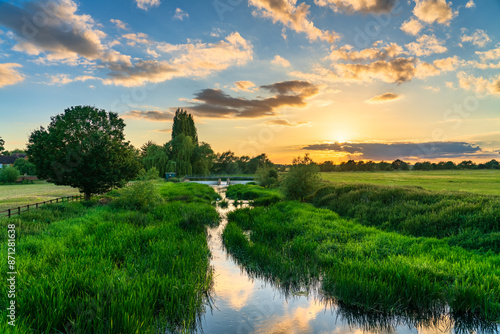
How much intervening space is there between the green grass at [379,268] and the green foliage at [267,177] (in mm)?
38684

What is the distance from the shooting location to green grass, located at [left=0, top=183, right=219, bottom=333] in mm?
5332

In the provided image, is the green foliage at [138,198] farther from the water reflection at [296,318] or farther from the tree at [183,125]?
the tree at [183,125]

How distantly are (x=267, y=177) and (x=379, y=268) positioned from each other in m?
46.3

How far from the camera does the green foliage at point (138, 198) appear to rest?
72.4 ft

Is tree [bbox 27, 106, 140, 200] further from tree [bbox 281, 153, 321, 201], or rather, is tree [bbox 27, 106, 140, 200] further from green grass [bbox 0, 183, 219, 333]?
tree [bbox 281, 153, 321, 201]

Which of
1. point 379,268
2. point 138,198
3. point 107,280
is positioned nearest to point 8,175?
point 138,198

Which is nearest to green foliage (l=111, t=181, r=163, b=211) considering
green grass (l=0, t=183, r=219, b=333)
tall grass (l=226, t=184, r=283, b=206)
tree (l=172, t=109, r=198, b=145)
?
green grass (l=0, t=183, r=219, b=333)

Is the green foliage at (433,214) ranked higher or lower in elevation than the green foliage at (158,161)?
lower

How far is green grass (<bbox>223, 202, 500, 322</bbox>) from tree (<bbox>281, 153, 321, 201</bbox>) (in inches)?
559

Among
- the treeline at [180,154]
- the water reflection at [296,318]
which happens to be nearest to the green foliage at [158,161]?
the treeline at [180,154]

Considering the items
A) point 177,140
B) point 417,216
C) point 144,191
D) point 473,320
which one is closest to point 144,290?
point 473,320

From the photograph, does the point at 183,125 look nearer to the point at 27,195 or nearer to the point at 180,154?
the point at 180,154

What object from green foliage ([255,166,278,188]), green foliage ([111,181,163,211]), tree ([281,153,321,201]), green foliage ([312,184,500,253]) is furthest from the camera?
green foliage ([255,166,278,188])

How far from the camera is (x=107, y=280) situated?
22.2ft
